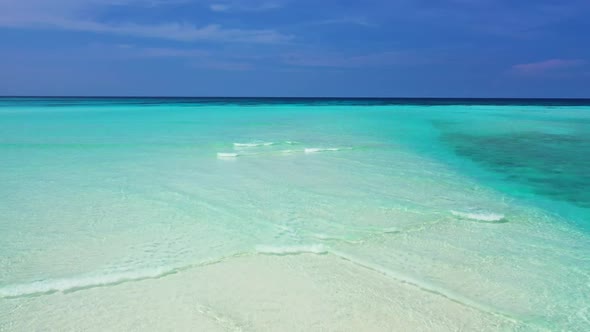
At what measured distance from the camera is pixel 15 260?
3.49m

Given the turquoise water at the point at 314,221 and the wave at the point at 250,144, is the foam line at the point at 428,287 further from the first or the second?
the wave at the point at 250,144

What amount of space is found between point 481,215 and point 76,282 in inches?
172

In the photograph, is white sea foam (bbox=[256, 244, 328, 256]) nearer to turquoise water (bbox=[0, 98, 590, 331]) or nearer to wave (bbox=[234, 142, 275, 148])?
turquoise water (bbox=[0, 98, 590, 331])

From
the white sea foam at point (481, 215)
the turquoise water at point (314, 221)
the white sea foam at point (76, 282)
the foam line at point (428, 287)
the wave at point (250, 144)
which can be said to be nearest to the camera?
the foam line at point (428, 287)

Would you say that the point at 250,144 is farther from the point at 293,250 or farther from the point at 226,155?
the point at 293,250

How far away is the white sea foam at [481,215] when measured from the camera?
15.9ft

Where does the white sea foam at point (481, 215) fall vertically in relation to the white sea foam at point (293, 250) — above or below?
above

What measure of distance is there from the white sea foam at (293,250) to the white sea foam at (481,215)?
2.09 m

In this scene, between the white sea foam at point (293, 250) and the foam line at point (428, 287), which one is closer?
the foam line at point (428, 287)

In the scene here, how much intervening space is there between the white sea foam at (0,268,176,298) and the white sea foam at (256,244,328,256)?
87 centimetres

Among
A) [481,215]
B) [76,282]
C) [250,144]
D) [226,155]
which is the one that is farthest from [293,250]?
[250,144]

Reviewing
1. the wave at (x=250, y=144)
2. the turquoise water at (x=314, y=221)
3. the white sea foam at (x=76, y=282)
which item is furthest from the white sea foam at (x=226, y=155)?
the white sea foam at (x=76, y=282)

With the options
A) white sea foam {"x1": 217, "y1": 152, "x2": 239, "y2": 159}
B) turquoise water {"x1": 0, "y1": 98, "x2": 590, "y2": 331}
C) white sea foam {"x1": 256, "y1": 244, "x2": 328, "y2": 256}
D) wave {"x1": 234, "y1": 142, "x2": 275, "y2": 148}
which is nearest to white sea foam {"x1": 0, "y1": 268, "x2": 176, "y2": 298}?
turquoise water {"x1": 0, "y1": 98, "x2": 590, "y2": 331}

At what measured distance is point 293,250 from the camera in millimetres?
3811
